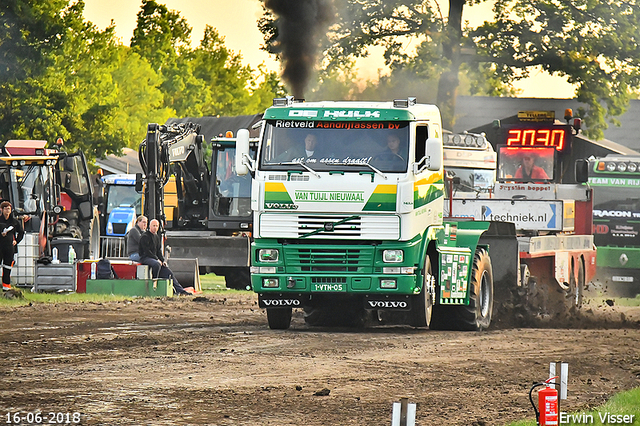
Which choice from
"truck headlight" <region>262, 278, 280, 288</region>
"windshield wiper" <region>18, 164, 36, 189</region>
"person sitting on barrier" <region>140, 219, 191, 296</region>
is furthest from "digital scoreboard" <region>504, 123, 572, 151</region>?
"truck headlight" <region>262, 278, 280, 288</region>

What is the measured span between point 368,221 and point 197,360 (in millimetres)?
3589

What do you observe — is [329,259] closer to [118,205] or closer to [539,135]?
[539,135]

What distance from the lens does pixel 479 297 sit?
18.2 metres

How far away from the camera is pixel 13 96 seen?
3941 centimetres

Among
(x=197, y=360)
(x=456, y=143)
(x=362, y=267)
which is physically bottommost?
(x=197, y=360)

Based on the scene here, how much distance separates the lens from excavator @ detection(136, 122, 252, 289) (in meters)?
26.3

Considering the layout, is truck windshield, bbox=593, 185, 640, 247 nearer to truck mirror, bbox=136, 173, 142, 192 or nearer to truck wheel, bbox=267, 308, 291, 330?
truck mirror, bbox=136, 173, 142, 192

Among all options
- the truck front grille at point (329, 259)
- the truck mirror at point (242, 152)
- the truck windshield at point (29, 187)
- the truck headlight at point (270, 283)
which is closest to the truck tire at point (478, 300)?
the truck front grille at point (329, 259)

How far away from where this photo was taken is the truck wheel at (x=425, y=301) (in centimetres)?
1670

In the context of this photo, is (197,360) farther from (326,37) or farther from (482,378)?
(326,37)

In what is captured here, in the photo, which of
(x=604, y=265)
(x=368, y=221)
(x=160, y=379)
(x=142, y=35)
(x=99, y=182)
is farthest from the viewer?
(x=142, y=35)

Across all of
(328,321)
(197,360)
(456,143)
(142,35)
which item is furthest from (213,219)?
(142,35)

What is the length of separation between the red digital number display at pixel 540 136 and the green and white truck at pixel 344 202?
1248cm

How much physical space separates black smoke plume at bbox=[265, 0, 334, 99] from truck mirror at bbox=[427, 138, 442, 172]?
13073mm
